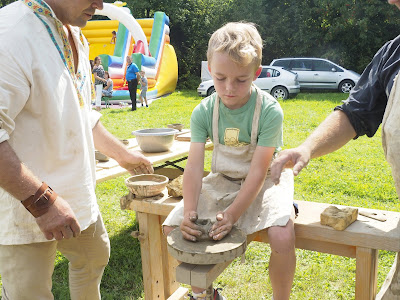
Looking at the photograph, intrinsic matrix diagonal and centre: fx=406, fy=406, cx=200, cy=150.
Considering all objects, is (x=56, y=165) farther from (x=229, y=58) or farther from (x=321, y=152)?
(x=321, y=152)

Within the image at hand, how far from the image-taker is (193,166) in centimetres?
214

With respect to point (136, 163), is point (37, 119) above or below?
above

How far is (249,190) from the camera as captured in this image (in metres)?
1.98

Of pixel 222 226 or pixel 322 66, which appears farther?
pixel 322 66

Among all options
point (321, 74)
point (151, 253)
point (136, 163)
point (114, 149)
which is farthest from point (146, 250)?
point (321, 74)

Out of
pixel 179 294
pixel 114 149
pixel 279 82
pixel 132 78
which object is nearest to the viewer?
pixel 114 149

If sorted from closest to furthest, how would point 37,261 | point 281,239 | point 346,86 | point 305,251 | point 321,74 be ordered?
point 37,261, point 281,239, point 305,251, point 346,86, point 321,74

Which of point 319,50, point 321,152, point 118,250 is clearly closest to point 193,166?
point 321,152

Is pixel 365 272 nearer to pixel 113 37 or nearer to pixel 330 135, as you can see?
pixel 330 135

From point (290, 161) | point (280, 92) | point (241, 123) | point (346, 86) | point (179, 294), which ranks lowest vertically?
point (346, 86)

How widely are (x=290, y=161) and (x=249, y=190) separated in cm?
25

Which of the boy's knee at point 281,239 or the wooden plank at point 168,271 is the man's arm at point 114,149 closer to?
the wooden plank at point 168,271

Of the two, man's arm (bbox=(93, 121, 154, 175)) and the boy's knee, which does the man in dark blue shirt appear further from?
the boy's knee

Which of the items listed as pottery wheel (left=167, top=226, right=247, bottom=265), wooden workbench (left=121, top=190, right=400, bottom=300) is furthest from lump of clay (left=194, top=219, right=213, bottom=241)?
wooden workbench (left=121, top=190, right=400, bottom=300)
